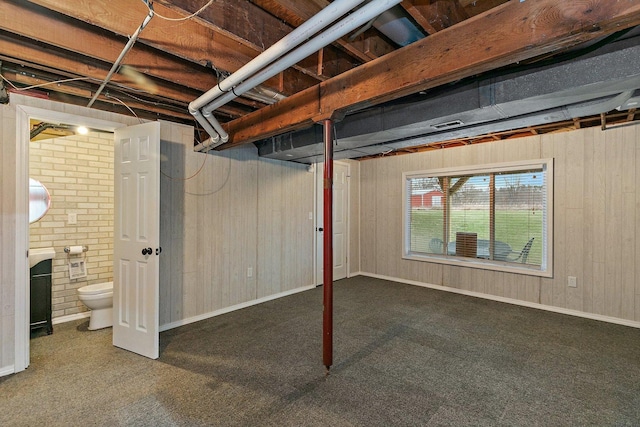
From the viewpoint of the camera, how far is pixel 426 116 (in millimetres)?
2486

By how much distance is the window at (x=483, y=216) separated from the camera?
4.26m

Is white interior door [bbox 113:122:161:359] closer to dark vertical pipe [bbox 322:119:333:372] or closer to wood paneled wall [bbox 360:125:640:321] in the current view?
dark vertical pipe [bbox 322:119:333:372]

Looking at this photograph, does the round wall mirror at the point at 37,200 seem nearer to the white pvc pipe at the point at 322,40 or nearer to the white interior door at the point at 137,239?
the white interior door at the point at 137,239

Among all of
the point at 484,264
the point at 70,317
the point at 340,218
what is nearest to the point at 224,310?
the point at 70,317

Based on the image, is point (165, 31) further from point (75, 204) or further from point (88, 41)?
point (75, 204)

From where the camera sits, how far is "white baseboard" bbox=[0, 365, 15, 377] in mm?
2437

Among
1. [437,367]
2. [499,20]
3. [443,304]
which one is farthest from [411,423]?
[443,304]

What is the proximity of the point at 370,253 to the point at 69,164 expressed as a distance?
16.1 ft

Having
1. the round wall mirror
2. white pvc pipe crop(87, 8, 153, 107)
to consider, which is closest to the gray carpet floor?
the round wall mirror

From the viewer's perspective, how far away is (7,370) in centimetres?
246

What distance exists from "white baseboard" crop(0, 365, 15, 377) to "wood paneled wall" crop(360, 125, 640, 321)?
5393 millimetres

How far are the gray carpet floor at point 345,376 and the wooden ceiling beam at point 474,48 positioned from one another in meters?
2.11

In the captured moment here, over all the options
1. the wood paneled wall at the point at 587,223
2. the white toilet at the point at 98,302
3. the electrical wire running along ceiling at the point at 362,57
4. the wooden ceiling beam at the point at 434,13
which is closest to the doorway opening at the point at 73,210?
the white toilet at the point at 98,302

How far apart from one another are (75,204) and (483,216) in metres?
5.73
